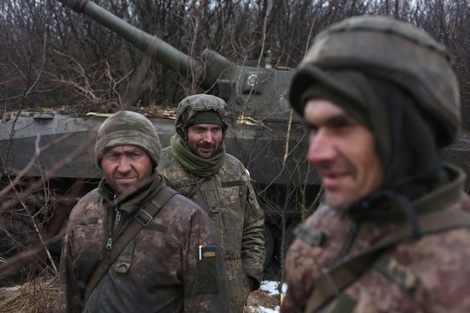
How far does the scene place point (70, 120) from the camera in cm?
850

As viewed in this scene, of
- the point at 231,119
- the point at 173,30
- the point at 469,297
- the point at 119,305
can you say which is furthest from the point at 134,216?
the point at 173,30

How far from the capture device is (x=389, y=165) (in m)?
1.44

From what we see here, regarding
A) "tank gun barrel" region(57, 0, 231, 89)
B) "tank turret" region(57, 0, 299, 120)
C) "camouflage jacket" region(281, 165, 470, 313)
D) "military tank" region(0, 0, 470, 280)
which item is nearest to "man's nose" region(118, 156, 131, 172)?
"camouflage jacket" region(281, 165, 470, 313)

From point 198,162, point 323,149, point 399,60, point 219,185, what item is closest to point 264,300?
point 219,185

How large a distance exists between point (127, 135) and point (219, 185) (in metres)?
1.25

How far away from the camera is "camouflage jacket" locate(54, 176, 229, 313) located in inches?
114

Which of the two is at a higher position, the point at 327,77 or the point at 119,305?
the point at 327,77

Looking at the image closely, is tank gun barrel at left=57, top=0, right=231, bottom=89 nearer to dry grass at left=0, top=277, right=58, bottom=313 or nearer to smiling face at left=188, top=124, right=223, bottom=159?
dry grass at left=0, top=277, right=58, bottom=313

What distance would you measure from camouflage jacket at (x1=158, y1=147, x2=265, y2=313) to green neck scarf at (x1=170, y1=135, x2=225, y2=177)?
1.6 inches

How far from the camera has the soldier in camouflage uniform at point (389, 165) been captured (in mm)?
1389

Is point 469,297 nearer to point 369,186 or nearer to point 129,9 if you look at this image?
point 369,186

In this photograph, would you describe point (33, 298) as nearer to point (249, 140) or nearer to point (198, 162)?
point (198, 162)

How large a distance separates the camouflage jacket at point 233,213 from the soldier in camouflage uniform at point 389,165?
8.68ft

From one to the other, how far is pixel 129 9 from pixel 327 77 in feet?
49.5
